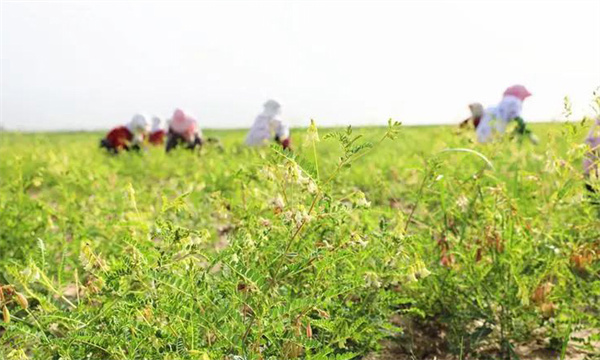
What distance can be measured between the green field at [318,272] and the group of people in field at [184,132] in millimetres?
5838

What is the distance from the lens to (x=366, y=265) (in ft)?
7.07

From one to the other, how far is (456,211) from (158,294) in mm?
1353

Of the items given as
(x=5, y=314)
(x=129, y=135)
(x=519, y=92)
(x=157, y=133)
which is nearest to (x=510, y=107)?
(x=519, y=92)

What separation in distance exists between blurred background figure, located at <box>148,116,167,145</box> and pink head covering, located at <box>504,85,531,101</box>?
7.12 metres

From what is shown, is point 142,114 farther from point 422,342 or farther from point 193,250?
point 193,250

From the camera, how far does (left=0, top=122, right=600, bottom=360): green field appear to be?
153cm

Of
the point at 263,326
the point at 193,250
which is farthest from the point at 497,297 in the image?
the point at 193,250

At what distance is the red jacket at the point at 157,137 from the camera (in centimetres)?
1334

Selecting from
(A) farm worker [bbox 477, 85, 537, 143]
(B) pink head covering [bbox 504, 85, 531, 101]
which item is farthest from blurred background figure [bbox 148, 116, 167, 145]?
(B) pink head covering [bbox 504, 85, 531, 101]

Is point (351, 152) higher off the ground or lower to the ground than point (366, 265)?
higher

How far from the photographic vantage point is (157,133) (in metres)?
13.6

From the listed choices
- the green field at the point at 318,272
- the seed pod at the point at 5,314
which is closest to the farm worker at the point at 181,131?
the green field at the point at 318,272

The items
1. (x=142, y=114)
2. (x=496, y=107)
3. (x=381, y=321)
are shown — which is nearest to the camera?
(x=381, y=321)

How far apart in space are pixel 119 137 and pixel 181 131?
1.56m
